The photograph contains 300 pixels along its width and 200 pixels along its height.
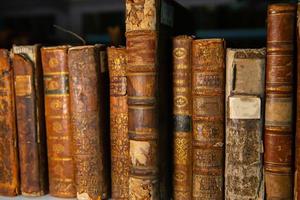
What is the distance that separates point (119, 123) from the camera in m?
0.85

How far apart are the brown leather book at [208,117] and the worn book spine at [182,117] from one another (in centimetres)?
1

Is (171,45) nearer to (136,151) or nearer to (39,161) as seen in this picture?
(136,151)

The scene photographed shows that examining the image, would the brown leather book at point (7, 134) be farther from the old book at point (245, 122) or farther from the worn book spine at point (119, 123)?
the old book at point (245, 122)

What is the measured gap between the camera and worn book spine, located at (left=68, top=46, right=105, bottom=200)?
0.83 m

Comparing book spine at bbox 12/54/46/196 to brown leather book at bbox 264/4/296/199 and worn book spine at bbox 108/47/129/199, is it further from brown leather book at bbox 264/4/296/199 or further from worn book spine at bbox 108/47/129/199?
brown leather book at bbox 264/4/296/199

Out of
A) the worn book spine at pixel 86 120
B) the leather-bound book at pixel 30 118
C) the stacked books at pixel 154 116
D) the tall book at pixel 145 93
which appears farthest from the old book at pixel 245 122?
the leather-bound book at pixel 30 118

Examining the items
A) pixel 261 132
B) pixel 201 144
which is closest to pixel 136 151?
pixel 201 144

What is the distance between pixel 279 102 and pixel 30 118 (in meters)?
0.55

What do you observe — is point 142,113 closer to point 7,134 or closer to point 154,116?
point 154,116

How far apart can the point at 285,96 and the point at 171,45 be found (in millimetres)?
254

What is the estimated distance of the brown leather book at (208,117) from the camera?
775 mm

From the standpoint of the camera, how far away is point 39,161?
0.90 metres

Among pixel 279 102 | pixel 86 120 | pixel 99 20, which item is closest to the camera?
pixel 279 102

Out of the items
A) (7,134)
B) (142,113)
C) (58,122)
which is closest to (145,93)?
(142,113)
